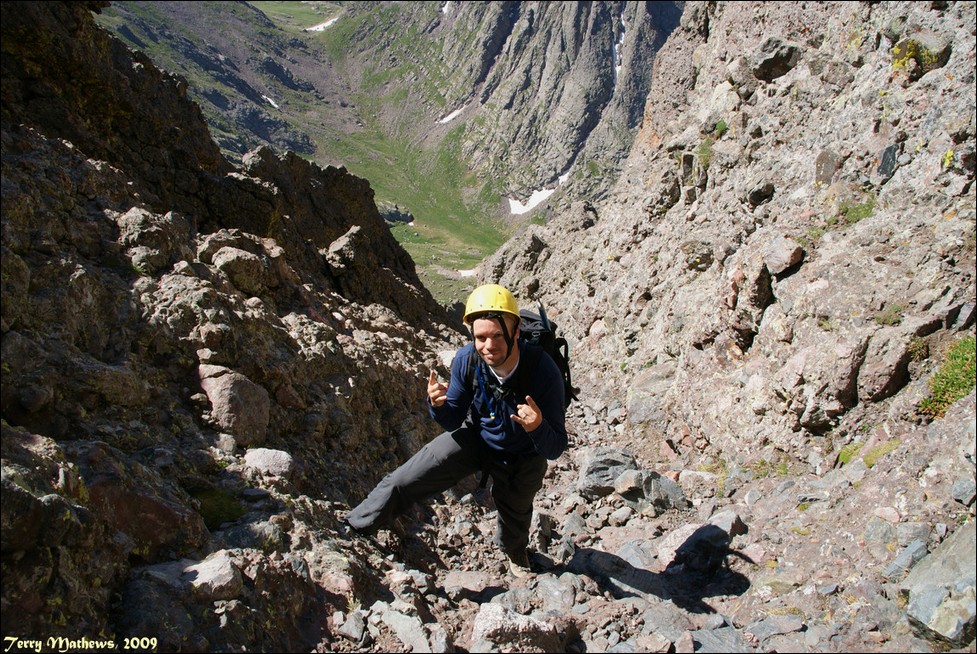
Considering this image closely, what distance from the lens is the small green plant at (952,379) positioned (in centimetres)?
711

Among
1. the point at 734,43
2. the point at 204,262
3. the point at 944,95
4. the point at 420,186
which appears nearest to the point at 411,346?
the point at 204,262

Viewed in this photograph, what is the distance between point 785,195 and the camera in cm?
1370

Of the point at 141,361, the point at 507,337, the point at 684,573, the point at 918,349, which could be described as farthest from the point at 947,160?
the point at 141,361

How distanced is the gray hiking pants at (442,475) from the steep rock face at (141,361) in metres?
0.59

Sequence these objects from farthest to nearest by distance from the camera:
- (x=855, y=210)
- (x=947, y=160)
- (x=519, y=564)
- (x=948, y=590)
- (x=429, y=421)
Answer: (x=429, y=421) < (x=855, y=210) < (x=947, y=160) < (x=519, y=564) < (x=948, y=590)

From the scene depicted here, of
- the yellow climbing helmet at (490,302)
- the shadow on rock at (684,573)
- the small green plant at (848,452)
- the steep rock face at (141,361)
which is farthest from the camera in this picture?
the small green plant at (848,452)

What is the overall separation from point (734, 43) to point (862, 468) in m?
22.5

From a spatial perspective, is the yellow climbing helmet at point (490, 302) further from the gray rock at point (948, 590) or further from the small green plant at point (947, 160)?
the small green plant at point (947, 160)

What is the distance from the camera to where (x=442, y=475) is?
21.4 feet

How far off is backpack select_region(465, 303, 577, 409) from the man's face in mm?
231

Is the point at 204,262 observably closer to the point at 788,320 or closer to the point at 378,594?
the point at 378,594

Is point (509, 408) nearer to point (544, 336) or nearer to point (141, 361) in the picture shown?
point (544, 336)

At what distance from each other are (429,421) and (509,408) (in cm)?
603

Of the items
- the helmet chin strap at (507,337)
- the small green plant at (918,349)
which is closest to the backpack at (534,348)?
the helmet chin strap at (507,337)
